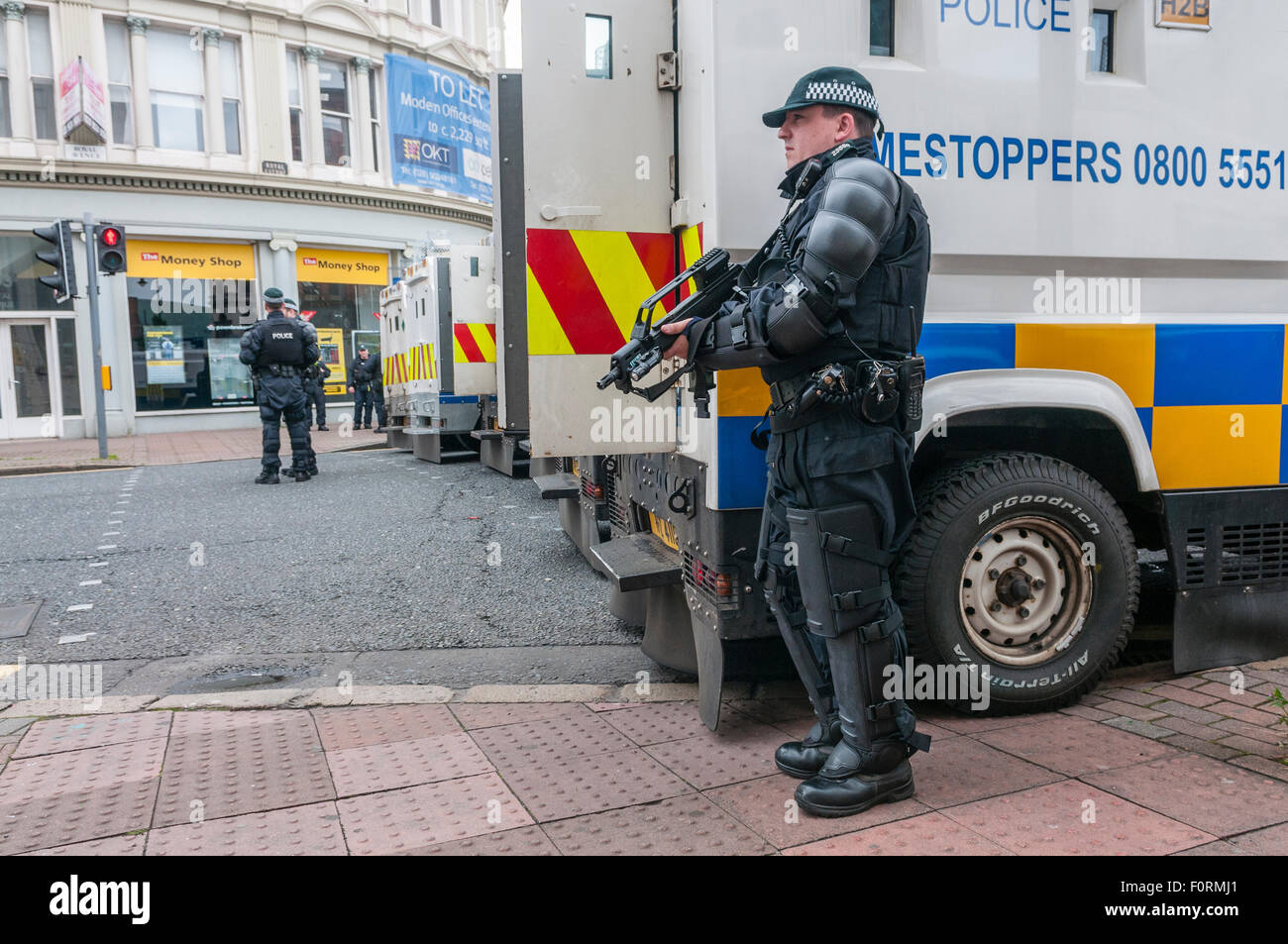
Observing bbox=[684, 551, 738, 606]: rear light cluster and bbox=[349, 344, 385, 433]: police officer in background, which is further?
bbox=[349, 344, 385, 433]: police officer in background

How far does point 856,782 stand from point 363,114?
2123cm

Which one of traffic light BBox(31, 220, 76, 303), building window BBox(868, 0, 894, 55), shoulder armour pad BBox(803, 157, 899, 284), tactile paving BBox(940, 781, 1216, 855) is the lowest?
tactile paving BBox(940, 781, 1216, 855)

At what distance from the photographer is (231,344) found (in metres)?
20.0

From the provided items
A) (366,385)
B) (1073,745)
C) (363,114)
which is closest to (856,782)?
(1073,745)

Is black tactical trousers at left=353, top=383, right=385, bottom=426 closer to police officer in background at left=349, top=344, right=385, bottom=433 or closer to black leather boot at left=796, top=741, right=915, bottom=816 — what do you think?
police officer in background at left=349, top=344, right=385, bottom=433

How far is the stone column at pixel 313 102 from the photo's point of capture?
20.4 m

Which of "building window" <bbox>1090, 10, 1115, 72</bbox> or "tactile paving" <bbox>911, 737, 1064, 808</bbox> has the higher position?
"building window" <bbox>1090, 10, 1115, 72</bbox>

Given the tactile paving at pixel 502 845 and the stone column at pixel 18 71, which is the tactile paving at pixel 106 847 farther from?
the stone column at pixel 18 71

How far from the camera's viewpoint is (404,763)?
3215mm

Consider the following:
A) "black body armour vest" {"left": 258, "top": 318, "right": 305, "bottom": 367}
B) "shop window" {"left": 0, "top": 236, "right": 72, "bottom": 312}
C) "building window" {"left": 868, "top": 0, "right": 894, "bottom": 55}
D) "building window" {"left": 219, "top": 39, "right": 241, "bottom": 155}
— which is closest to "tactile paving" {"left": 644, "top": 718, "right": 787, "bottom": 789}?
"building window" {"left": 868, "top": 0, "right": 894, "bottom": 55}

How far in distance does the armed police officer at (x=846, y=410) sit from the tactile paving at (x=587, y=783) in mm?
456

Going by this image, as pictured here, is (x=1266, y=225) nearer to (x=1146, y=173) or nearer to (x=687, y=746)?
(x=1146, y=173)

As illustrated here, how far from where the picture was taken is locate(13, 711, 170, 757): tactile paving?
3445mm

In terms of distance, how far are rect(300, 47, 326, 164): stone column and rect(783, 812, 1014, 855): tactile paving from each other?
67.6ft
